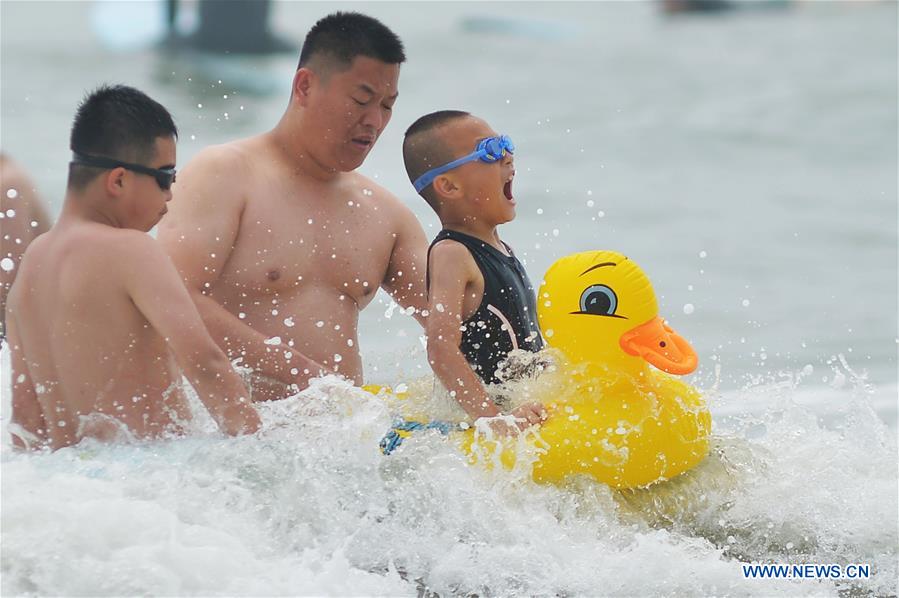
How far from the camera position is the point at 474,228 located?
4.21m

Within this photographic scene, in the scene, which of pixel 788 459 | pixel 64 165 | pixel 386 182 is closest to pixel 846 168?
pixel 386 182

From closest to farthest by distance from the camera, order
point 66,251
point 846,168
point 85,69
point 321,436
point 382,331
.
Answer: point 66,251 → point 321,436 → point 382,331 → point 846,168 → point 85,69

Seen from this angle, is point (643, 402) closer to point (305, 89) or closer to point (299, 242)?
point (299, 242)

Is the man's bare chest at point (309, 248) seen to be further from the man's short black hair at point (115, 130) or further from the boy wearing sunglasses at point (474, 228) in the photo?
the man's short black hair at point (115, 130)

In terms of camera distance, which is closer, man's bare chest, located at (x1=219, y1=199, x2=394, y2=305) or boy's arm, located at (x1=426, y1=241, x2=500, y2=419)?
boy's arm, located at (x1=426, y1=241, x2=500, y2=419)

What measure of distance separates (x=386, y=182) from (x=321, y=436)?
7.39 m

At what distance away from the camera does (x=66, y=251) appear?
353cm

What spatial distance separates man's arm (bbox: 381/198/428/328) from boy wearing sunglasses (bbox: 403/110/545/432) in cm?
46

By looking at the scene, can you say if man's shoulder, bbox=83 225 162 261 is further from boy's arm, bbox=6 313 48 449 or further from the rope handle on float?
the rope handle on float

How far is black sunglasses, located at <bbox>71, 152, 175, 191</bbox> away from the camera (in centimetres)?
360

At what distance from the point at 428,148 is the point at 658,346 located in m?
0.98

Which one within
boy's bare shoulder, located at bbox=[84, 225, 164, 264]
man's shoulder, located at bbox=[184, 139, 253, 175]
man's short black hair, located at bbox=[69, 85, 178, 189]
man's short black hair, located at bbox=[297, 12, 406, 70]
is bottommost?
boy's bare shoulder, located at bbox=[84, 225, 164, 264]

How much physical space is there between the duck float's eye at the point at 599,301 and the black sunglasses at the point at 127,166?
4.20 feet

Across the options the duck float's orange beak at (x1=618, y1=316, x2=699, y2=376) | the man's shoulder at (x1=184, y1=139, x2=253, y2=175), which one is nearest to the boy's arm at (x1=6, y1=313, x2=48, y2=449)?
Answer: the man's shoulder at (x1=184, y1=139, x2=253, y2=175)
